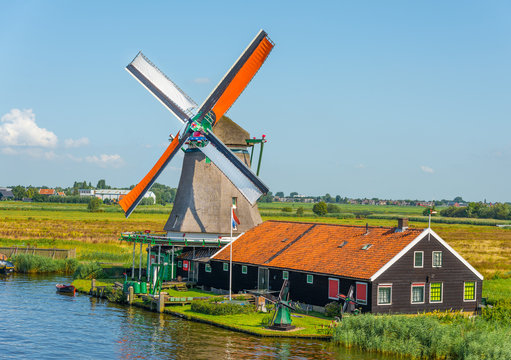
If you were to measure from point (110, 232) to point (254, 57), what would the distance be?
2010 inches

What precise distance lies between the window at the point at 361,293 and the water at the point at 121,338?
4.24m

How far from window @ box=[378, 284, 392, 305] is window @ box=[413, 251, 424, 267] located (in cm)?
209

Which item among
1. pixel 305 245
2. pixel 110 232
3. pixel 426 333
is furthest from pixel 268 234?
pixel 110 232

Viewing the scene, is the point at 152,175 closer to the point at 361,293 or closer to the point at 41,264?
the point at 41,264

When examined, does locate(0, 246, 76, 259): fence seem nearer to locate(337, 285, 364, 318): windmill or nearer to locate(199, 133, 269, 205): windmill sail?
locate(199, 133, 269, 205): windmill sail

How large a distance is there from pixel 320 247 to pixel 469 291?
869 centimetres

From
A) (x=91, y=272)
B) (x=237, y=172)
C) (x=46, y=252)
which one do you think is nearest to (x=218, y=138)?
(x=237, y=172)

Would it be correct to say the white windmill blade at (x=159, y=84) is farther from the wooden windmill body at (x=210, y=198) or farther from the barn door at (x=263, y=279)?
the barn door at (x=263, y=279)

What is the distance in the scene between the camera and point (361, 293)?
3584 centimetres

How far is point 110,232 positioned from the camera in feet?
308

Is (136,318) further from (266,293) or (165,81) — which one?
(165,81)

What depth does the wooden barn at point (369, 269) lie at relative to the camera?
36.1 meters

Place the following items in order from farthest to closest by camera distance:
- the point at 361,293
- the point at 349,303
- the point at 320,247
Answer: the point at 320,247, the point at 349,303, the point at 361,293

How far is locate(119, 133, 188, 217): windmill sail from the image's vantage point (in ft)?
162
